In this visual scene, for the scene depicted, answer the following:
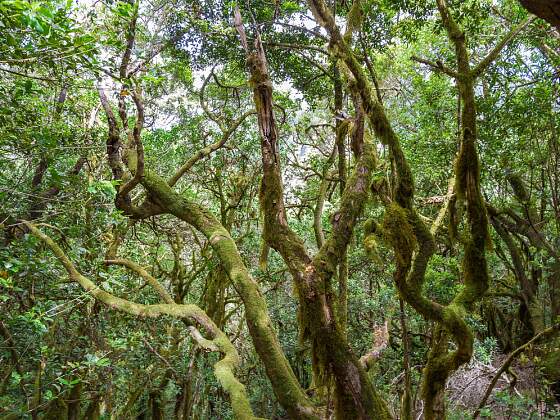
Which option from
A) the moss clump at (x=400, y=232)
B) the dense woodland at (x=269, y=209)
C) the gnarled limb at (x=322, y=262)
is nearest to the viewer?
the gnarled limb at (x=322, y=262)

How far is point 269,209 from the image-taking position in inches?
141

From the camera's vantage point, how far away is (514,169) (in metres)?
8.22

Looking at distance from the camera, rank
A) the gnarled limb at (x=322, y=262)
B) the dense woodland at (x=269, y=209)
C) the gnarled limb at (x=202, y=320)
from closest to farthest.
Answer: the gnarled limb at (x=322, y=262), the gnarled limb at (x=202, y=320), the dense woodland at (x=269, y=209)

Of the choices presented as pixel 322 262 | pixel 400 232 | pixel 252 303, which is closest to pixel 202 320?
pixel 252 303

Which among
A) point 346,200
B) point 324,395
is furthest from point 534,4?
point 324,395

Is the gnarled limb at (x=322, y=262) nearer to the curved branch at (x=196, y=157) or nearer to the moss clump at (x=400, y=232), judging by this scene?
the moss clump at (x=400, y=232)

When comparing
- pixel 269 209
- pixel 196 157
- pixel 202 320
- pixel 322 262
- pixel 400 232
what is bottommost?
pixel 202 320

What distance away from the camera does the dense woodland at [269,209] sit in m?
3.50

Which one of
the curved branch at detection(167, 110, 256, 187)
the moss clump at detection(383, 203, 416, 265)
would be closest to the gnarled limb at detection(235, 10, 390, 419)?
the moss clump at detection(383, 203, 416, 265)

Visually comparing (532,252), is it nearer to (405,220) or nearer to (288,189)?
(288,189)

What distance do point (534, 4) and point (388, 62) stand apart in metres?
11.4

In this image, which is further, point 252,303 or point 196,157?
point 196,157

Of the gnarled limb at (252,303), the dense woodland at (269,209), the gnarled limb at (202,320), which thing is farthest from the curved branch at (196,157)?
the gnarled limb at (202,320)

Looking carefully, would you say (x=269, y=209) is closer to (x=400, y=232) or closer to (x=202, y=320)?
(x=400, y=232)
